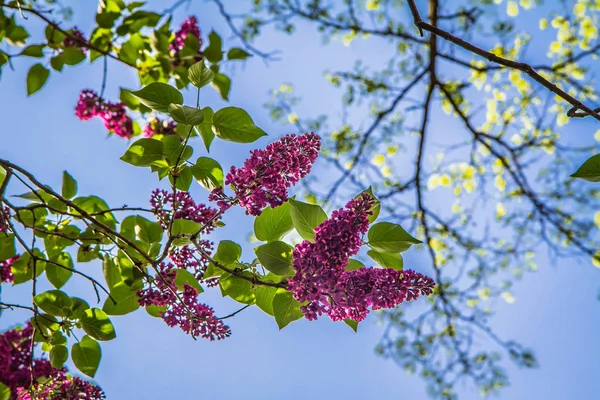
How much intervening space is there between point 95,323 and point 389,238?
3.13 feet

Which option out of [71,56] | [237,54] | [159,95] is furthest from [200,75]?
[71,56]

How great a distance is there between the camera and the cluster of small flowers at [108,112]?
2514mm

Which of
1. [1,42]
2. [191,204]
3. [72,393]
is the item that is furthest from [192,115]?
[1,42]

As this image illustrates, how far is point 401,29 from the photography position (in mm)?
4508

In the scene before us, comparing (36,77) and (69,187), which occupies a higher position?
(36,77)

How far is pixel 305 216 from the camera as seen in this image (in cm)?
114

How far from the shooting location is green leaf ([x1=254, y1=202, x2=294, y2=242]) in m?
1.28

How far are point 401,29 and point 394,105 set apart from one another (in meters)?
0.97

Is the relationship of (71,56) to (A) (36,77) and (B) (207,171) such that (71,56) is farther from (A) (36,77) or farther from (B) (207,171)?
(B) (207,171)

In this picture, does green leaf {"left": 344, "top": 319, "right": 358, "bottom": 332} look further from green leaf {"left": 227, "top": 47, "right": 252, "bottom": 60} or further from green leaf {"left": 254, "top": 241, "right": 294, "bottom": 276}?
green leaf {"left": 227, "top": 47, "right": 252, "bottom": 60}

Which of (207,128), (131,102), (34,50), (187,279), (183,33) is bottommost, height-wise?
(187,279)

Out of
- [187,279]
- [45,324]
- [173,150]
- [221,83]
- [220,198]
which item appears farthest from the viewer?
[221,83]

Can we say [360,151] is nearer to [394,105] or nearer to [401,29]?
[394,105]

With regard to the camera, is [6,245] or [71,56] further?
[71,56]
